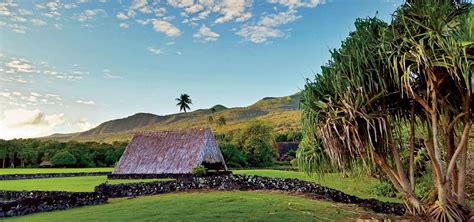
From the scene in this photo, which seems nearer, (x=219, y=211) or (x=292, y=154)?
(x=219, y=211)

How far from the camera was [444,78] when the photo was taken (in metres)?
9.57

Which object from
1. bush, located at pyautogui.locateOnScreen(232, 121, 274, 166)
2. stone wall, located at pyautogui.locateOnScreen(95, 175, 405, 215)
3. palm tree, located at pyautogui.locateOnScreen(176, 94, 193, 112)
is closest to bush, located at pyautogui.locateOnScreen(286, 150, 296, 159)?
bush, located at pyautogui.locateOnScreen(232, 121, 274, 166)

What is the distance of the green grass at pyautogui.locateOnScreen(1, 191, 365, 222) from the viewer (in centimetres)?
1108

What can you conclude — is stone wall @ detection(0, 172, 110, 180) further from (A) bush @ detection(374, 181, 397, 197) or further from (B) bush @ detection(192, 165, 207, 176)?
(A) bush @ detection(374, 181, 397, 197)

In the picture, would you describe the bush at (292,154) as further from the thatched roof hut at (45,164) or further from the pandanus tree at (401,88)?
the pandanus tree at (401,88)

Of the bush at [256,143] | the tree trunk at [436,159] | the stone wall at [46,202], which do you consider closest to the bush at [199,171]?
the stone wall at [46,202]

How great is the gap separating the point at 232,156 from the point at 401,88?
40397 mm

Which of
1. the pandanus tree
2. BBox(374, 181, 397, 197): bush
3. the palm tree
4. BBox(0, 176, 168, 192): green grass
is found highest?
the palm tree

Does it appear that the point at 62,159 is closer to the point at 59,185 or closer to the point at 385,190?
the point at 59,185

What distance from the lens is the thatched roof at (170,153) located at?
2741 cm

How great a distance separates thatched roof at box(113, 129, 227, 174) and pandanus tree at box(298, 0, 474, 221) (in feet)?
57.4

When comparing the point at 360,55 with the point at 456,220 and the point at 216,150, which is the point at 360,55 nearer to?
the point at 456,220

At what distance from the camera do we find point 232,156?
49.1m

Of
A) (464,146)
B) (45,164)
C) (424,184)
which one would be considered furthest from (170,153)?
(45,164)
